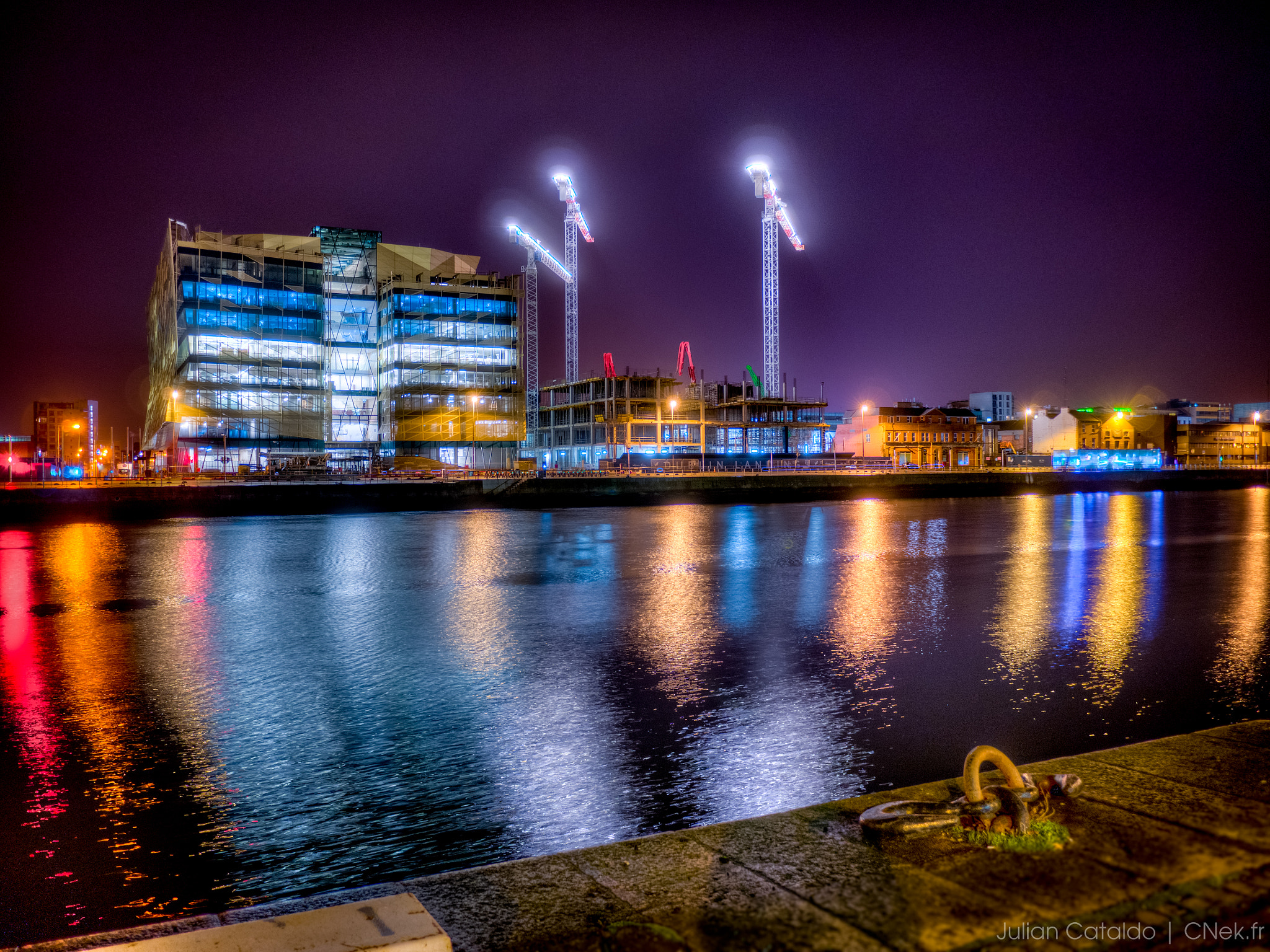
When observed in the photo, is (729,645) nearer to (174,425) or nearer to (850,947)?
(850,947)

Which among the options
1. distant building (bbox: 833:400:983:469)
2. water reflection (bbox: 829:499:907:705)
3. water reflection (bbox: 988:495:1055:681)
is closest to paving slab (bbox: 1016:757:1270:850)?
water reflection (bbox: 829:499:907:705)

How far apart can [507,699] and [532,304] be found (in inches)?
4913

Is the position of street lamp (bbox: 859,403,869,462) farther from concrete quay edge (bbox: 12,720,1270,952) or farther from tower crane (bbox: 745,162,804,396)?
concrete quay edge (bbox: 12,720,1270,952)

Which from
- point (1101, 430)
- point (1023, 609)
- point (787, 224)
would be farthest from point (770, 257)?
point (1023, 609)

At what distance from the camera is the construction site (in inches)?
3221

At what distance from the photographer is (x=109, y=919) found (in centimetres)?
516

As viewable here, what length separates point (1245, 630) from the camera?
14.3m

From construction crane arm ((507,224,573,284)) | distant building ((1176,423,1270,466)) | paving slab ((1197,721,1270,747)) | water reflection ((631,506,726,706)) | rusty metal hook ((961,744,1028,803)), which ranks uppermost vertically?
construction crane arm ((507,224,573,284))

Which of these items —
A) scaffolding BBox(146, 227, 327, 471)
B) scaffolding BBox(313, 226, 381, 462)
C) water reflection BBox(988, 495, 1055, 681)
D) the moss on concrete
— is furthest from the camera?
scaffolding BBox(313, 226, 381, 462)

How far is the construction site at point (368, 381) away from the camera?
81.8 m

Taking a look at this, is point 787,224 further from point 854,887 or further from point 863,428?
point 854,887

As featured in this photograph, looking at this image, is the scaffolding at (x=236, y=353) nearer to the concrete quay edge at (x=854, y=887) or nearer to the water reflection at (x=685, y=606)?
the water reflection at (x=685, y=606)

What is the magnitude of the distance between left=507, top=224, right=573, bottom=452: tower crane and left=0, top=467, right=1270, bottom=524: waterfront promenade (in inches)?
1710

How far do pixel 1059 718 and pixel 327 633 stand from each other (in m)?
12.2
